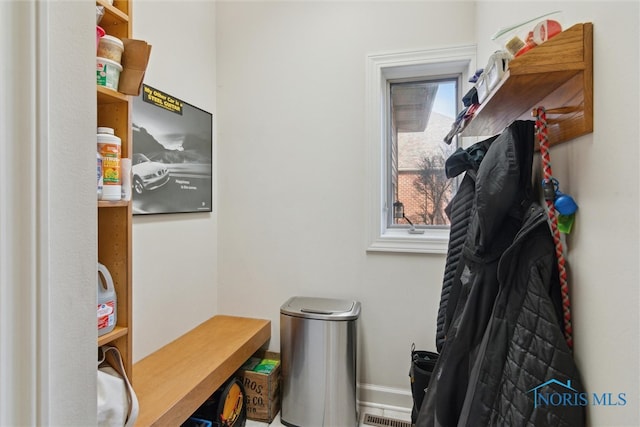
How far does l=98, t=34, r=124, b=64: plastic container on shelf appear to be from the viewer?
3.62 feet

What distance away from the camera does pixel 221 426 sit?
168cm

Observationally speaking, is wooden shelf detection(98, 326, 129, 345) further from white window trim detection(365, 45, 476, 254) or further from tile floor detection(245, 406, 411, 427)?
white window trim detection(365, 45, 476, 254)

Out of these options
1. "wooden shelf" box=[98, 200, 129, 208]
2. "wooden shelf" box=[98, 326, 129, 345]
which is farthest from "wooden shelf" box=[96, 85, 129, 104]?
"wooden shelf" box=[98, 326, 129, 345]

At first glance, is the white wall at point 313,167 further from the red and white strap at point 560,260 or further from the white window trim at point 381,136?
the red and white strap at point 560,260

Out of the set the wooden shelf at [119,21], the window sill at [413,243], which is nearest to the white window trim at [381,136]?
the window sill at [413,243]

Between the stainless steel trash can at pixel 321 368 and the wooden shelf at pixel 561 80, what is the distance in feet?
4.49

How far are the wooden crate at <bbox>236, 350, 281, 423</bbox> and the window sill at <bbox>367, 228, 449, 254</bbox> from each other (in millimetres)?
1015

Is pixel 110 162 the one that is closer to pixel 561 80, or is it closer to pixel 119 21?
pixel 119 21

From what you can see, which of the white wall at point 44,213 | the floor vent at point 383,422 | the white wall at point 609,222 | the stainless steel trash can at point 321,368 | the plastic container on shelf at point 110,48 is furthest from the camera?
the floor vent at point 383,422

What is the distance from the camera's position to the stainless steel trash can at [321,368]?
1.83m

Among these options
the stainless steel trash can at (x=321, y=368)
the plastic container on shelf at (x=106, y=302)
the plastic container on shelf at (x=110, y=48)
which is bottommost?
the stainless steel trash can at (x=321, y=368)

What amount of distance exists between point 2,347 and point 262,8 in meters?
2.43
